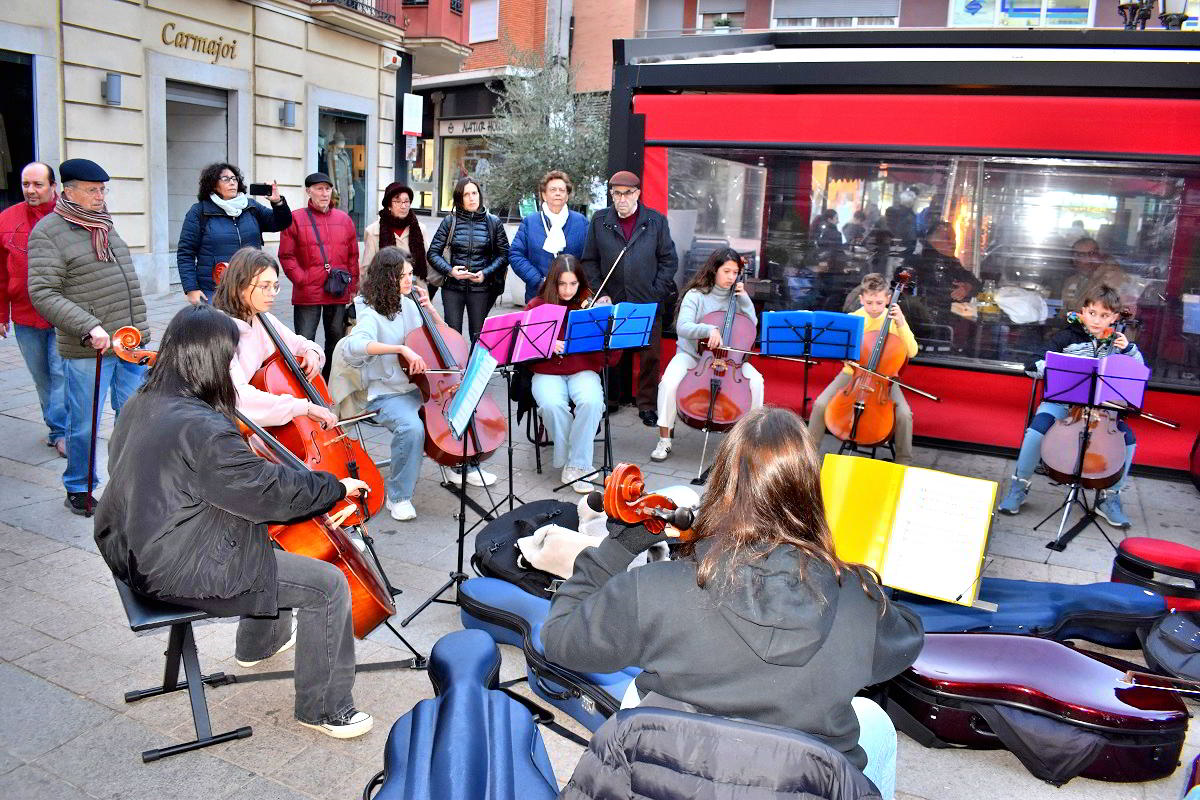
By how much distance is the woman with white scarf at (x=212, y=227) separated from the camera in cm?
609

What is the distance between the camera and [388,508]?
5301 millimetres

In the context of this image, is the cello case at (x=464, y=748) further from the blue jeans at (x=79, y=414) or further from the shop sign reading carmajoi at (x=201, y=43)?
the shop sign reading carmajoi at (x=201, y=43)

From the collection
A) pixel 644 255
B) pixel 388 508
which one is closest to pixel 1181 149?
pixel 644 255

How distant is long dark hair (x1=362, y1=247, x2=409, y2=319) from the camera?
5148mm

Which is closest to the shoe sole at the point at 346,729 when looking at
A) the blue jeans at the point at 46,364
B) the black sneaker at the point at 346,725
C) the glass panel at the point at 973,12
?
the black sneaker at the point at 346,725

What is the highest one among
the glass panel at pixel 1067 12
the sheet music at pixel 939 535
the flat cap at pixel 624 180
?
the glass panel at pixel 1067 12

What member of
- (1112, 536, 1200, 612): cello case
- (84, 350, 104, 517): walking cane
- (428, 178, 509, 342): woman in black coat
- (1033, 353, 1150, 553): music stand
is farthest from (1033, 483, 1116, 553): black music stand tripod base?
(84, 350, 104, 517): walking cane

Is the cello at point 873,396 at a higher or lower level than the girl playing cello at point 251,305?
lower

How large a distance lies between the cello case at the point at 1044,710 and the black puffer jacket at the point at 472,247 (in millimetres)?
4590

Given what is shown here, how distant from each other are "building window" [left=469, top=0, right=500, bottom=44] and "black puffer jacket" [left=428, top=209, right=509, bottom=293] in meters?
19.0

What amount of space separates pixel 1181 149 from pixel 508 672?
210 inches

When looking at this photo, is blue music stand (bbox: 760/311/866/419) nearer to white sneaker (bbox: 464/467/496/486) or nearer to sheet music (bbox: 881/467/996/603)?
white sneaker (bbox: 464/467/496/486)

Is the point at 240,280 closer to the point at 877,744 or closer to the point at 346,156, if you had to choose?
the point at 877,744

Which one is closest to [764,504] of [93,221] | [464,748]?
[464,748]
